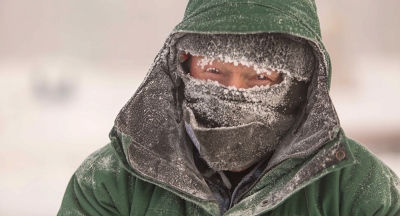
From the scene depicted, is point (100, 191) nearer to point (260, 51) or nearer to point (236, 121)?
point (236, 121)

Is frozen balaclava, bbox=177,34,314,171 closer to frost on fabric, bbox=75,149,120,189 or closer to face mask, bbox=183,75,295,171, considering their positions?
face mask, bbox=183,75,295,171

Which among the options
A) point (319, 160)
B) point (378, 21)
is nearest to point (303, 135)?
point (319, 160)

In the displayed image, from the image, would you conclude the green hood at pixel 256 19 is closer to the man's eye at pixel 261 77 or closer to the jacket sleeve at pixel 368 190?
the man's eye at pixel 261 77

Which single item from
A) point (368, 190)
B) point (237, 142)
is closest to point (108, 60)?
point (237, 142)

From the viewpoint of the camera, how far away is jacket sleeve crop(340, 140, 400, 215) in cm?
132

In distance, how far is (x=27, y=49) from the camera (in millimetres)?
5750

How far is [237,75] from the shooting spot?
144cm

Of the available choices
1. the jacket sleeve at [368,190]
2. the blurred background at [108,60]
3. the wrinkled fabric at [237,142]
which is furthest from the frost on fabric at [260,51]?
the blurred background at [108,60]

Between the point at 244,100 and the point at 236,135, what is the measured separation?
0.38ft

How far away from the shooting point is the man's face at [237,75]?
4.70ft

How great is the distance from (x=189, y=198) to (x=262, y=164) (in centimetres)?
30

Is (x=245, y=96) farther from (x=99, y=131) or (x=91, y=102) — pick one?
(x=91, y=102)

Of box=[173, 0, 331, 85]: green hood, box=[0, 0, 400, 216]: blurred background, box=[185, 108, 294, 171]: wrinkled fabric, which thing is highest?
box=[173, 0, 331, 85]: green hood

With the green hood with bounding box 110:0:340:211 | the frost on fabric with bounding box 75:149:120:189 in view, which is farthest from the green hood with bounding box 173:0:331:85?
the frost on fabric with bounding box 75:149:120:189
